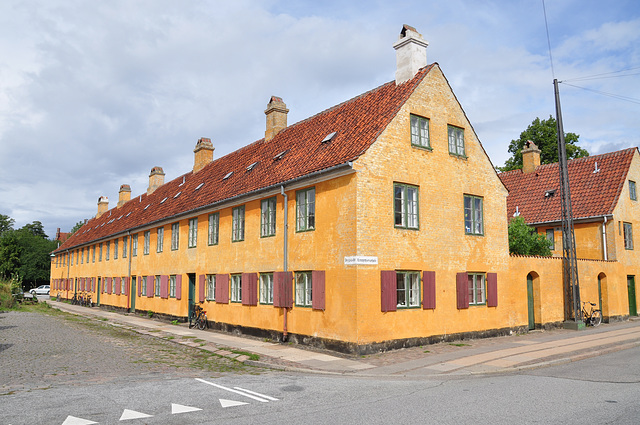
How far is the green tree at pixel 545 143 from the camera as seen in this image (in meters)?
42.3

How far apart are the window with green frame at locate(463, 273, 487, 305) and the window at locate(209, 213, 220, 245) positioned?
10.6 meters

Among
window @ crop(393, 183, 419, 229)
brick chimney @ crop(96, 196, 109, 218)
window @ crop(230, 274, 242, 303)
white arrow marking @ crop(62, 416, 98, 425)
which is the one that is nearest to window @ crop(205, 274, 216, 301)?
window @ crop(230, 274, 242, 303)

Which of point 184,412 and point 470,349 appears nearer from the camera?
point 184,412

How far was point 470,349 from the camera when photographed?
569 inches

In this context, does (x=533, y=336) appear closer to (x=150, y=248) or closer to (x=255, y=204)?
(x=255, y=204)

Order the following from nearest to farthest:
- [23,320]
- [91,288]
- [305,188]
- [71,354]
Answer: [71,354] < [305,188] < [23,320] < [91,288]

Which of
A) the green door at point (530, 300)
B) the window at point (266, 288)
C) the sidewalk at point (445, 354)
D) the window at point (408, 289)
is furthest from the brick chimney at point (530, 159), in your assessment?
the window at point (266, 288)

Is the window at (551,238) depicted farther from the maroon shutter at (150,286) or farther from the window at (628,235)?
the maroon shutter at (150,286)

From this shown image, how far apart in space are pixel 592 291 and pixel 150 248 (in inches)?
913

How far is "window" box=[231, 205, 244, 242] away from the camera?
63.3 ft

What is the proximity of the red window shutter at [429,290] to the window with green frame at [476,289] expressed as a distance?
2285 mm

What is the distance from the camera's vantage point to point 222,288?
66.0 feet

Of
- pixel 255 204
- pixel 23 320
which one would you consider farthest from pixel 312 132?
pixel 23 320

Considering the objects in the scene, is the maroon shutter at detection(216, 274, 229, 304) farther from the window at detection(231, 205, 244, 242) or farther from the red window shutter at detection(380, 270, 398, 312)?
the red window shutter at detection(380, 270, 398, 312)
